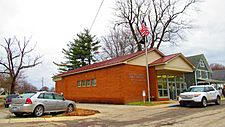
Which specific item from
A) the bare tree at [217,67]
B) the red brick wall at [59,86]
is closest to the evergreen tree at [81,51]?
the red brick wall at [59,86]

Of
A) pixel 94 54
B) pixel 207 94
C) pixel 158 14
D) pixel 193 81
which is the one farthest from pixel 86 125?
pixel 94 54

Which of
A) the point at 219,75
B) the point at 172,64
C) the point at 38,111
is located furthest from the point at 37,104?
the point at 219,75

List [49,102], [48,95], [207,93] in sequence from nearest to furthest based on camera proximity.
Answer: [49,102] → [48,95] → [207,93]

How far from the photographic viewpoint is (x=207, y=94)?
64.4 ft

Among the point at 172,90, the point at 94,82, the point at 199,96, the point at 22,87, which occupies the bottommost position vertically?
the point at 199,96

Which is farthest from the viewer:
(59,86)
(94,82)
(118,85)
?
(59,86)

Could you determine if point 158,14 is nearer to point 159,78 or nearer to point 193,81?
point 193,81

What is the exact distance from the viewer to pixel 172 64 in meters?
26.1

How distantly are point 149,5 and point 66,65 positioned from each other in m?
26.7

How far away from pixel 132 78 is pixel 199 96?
7.46 metres

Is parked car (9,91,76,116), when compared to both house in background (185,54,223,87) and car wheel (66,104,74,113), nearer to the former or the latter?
car wheel (66,104,74,113)

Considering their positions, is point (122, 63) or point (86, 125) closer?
point (86, 125)

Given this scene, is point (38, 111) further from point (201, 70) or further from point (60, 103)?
point (201, 70)

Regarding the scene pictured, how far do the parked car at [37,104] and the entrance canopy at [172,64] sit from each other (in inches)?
459
